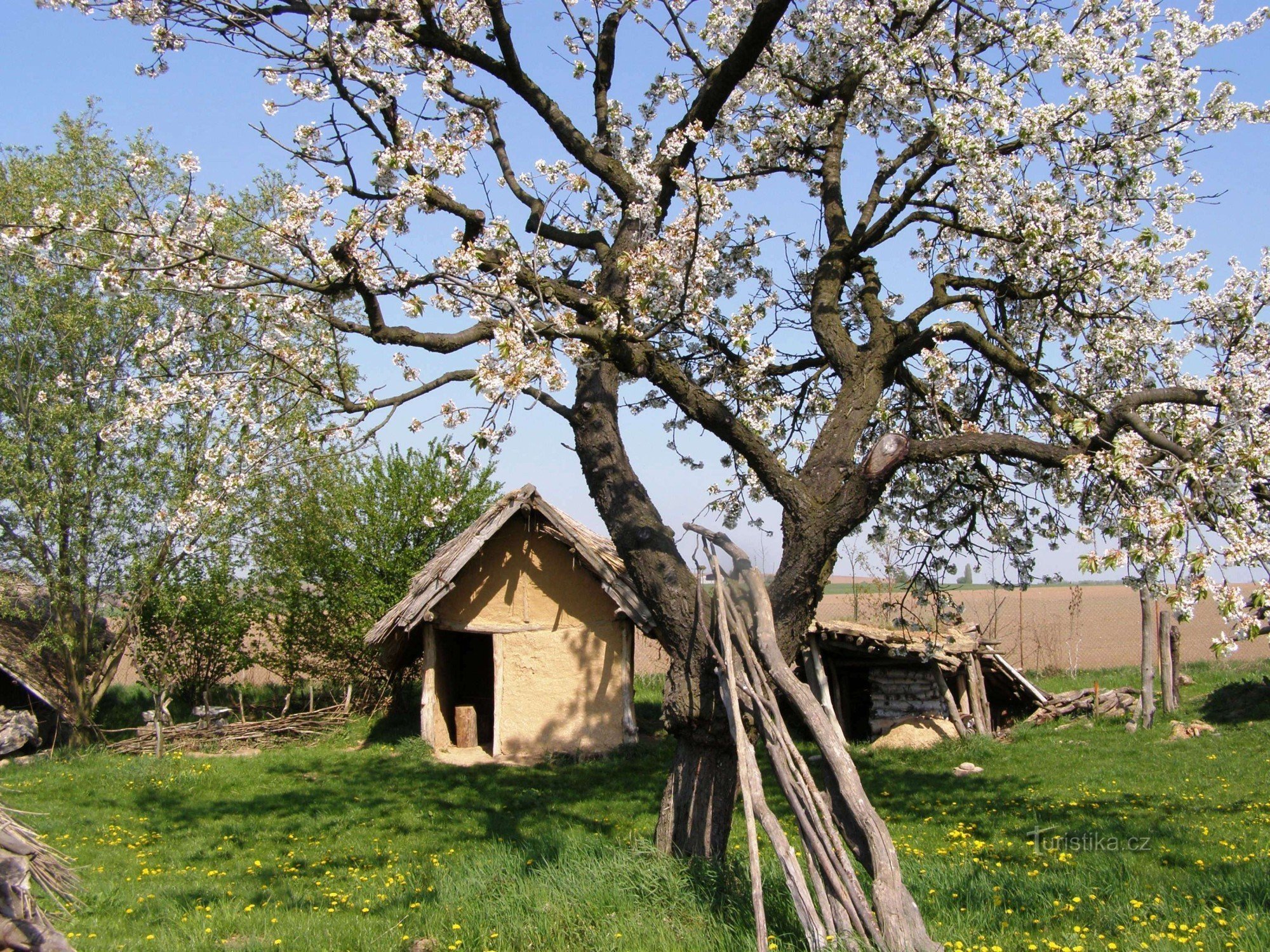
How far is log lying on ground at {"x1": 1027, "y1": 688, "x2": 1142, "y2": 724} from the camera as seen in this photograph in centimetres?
1565

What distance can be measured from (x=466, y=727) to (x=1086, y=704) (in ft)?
33.1

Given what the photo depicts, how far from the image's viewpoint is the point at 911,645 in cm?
1422

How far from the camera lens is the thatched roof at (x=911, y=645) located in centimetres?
1442

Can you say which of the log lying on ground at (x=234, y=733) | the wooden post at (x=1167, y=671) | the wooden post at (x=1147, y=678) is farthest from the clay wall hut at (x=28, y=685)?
the wooden post at (x=1167, y=671)

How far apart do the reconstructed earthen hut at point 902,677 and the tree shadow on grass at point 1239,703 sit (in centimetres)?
258

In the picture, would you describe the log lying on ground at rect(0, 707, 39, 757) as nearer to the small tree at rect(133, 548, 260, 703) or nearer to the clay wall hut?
the clay wall hut

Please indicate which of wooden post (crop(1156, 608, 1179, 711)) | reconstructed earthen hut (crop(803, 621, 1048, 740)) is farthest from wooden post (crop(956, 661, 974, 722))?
wooden post (crop(1156, 608, 1179, 711))

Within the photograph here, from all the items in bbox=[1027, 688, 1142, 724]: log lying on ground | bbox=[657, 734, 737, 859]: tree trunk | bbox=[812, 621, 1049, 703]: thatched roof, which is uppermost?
bbox=[812, 621, 1049, 703]: thatched roof

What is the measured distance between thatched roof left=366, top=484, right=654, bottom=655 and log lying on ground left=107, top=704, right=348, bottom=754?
2.88 m

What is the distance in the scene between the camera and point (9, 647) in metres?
15.2

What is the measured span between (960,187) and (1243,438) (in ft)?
9.20

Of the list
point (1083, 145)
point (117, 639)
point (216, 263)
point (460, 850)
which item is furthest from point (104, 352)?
point (1083, 145)

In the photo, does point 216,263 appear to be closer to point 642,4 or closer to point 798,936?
point 642,4

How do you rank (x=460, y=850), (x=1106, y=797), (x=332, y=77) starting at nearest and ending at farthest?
1. (x=332, y=77)
2. (x=460, y=850)
3. (x=1106, y=797)
